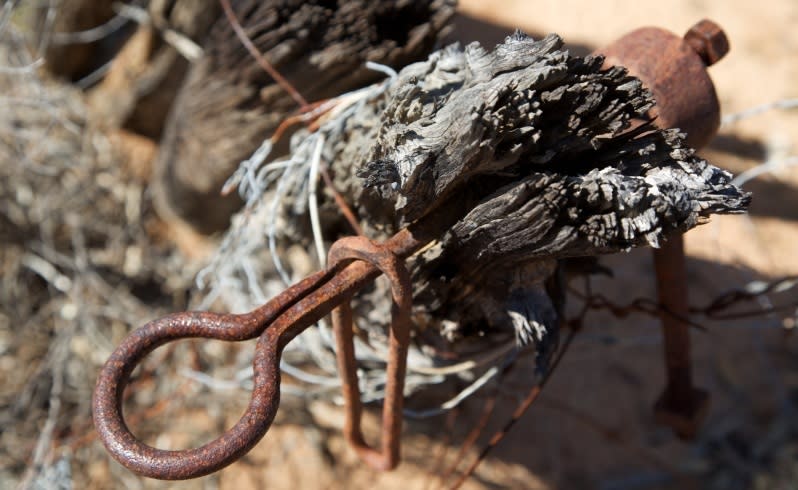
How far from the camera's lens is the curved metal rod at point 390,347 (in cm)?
113

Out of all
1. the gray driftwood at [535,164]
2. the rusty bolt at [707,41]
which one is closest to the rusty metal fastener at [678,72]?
the rusty bolt at [707,41]

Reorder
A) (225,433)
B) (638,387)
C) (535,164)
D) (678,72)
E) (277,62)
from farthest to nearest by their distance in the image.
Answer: (638,387) → (277,62) → (678,72) → (535,164) → (225,433)

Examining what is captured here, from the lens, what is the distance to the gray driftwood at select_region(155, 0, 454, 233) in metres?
1.75

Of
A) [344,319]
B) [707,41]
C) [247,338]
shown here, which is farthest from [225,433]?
[707,41]

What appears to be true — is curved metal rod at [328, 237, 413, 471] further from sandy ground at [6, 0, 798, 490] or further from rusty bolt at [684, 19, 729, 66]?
rusty bolt at [684, 19, 729, 66]

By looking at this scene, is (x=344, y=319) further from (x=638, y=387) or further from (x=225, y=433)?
(x=638, y=387)

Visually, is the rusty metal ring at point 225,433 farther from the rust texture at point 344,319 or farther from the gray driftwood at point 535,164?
the gray driftwood at point 535,164

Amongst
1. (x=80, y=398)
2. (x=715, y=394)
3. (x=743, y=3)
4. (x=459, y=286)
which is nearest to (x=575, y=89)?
(x=459, y=286)

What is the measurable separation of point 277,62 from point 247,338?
988 mm

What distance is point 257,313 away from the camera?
1.08 meters

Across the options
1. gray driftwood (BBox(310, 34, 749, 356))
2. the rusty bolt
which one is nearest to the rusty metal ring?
gray driftwood (BBox(310, 34, 749, 356))

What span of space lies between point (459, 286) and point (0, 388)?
2.20 meters

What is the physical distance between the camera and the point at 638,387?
2582 millimetres

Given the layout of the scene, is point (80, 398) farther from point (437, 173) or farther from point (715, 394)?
point (715, 394)
